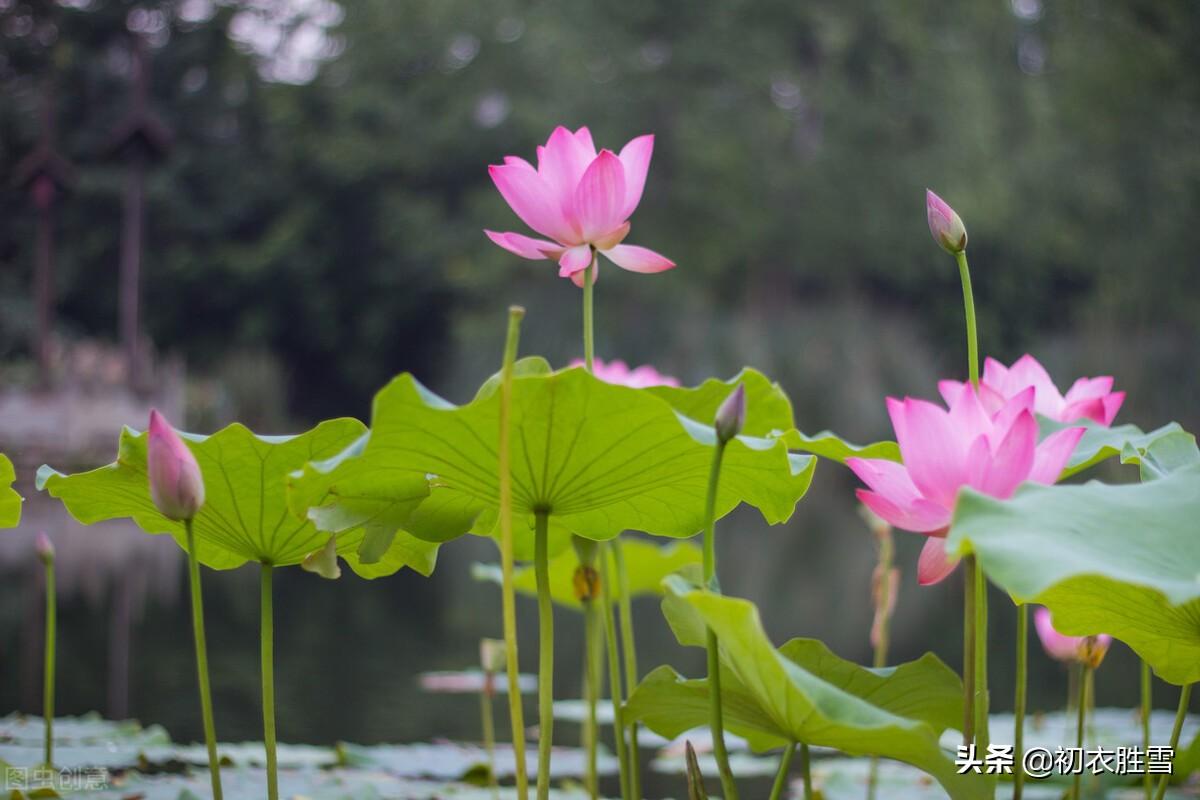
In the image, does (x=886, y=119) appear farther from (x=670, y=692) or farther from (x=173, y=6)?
(x=670, y=692)

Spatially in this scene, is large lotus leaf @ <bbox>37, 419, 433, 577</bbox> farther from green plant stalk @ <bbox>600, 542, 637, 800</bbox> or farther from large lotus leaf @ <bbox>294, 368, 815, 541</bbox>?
green plant stalk @ <bbox>600, 542, 637, 800</bbox>

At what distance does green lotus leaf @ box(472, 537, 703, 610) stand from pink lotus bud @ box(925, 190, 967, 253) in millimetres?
528

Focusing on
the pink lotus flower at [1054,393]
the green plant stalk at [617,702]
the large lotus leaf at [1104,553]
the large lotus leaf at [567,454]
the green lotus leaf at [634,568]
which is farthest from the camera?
the green lotus leaf at [634,568]

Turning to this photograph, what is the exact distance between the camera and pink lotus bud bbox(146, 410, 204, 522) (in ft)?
1.72

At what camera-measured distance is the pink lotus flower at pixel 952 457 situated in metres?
0.53

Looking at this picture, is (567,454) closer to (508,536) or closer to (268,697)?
(508,536)

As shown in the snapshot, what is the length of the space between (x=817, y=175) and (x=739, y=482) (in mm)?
11993

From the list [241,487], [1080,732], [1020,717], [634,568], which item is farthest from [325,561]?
[634,568]

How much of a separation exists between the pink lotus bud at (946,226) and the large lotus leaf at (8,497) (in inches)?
20.2

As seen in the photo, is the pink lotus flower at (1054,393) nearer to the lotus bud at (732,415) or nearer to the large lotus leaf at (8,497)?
the lotus bud at (732,415)

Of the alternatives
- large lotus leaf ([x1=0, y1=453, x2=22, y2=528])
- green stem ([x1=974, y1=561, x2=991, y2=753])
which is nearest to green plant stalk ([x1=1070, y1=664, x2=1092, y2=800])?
green stem ([x1=974, y1=561, x2=991, y2=753])

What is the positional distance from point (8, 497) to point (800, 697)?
466 millimetres

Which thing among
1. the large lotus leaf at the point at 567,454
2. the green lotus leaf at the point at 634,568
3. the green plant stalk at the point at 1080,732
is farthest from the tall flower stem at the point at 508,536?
the green lotus leaf at the point at 634,568

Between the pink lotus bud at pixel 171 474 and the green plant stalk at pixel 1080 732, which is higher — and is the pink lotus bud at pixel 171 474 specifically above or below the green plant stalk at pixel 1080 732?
above
